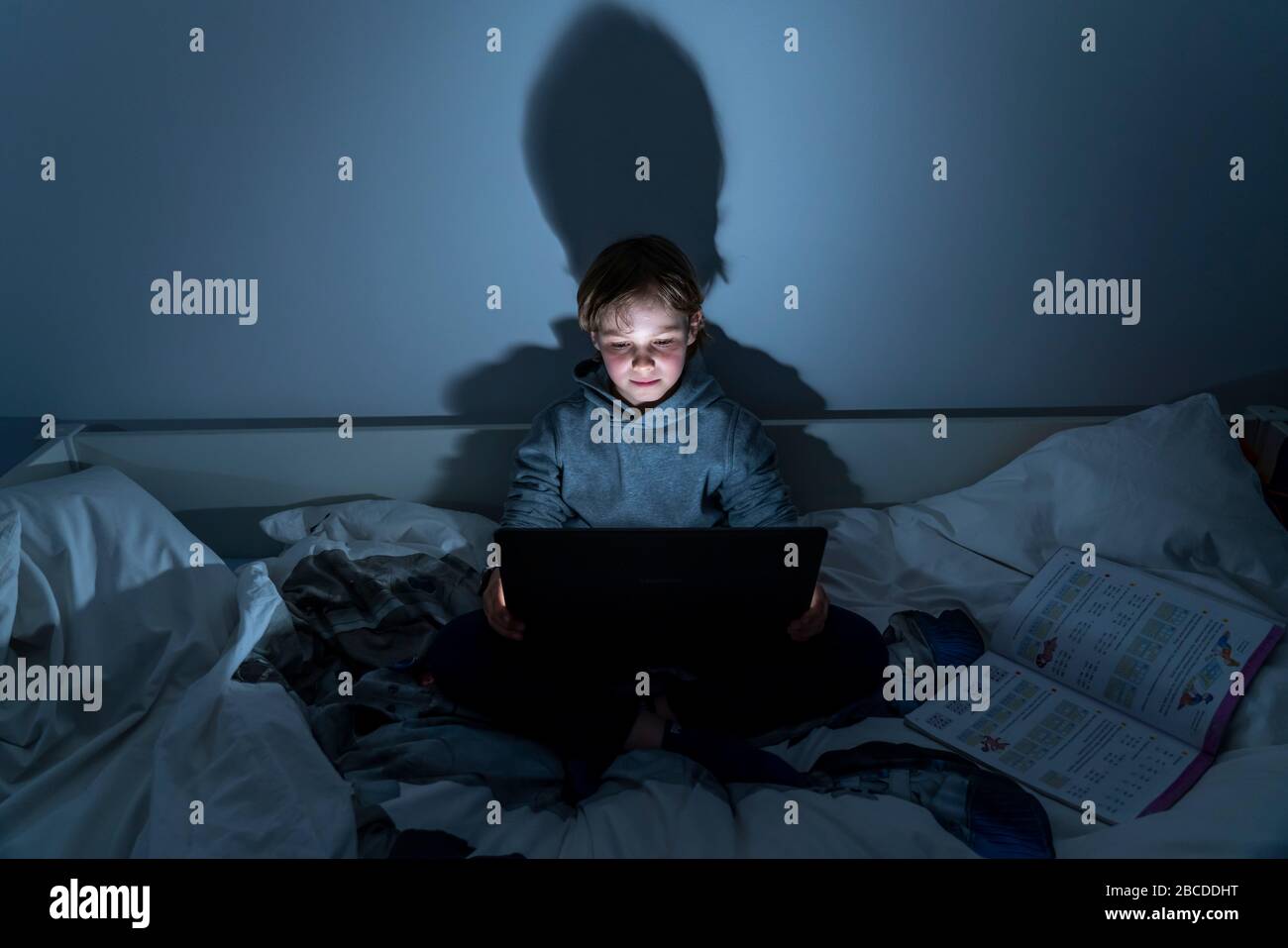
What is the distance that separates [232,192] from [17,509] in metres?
0.60

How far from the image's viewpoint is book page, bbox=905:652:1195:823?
1130 mm

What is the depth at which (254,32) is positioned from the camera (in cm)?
151

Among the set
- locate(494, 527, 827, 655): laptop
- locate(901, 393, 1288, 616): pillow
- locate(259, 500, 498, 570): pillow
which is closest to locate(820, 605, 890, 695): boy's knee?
locate(494, 527, 827, 655): laptop

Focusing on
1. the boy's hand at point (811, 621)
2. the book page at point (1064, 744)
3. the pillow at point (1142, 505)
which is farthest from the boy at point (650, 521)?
the pillow at point (1142, 505)

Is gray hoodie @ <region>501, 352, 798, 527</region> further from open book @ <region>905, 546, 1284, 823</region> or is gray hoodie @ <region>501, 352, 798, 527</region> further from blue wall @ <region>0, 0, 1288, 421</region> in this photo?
open book @ <region>905, 546, 1284, 823</region>

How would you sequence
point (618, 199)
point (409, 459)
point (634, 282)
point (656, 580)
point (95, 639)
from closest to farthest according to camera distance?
point (656, 580), point (95, 639), point (634, 282), point (618, 199), point (409, 459)

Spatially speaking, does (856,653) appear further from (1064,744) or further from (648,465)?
(648,465)

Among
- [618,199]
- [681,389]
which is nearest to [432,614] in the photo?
[681,389]

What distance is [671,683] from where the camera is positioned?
1.28m

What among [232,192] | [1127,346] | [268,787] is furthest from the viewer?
[1127,346]

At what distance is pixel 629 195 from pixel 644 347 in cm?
36

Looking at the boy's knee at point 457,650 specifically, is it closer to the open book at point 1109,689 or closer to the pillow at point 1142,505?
the open book at point 1109,689

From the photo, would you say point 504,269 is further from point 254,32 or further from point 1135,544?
point 1135,544

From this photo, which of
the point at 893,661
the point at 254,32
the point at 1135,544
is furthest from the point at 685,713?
the point at 254,32
